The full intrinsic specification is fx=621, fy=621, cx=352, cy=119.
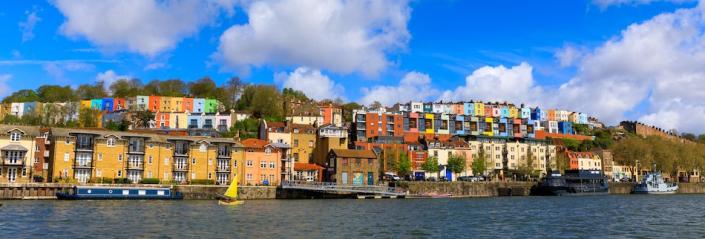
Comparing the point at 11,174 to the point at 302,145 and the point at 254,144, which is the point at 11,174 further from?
the point at 302,145

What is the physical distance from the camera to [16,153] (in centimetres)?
7656

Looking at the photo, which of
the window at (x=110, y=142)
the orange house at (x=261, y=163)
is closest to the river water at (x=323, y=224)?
the window at (x=110, y=142)

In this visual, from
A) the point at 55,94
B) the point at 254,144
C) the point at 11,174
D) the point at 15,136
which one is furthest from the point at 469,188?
the point at 55,94

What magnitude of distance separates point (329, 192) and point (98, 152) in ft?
103

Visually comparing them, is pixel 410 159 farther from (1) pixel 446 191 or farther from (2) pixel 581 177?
(2) pixel 581 177

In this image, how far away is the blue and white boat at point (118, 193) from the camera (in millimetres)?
71062

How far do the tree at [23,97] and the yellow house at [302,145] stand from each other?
→ 83624 mm

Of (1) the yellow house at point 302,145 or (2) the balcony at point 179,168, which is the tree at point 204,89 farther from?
(2) the balcony at point 179,168

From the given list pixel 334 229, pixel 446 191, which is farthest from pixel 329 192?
pixel 334 229

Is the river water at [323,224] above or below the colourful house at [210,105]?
below

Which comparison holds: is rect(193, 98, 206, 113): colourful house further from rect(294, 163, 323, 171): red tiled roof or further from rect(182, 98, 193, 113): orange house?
rect(294, 163, 323, 171): red tiled roof

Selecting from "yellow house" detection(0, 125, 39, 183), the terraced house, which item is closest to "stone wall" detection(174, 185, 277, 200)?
the terraced house

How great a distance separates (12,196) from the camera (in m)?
69.9

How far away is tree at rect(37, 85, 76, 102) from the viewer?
156 metres
